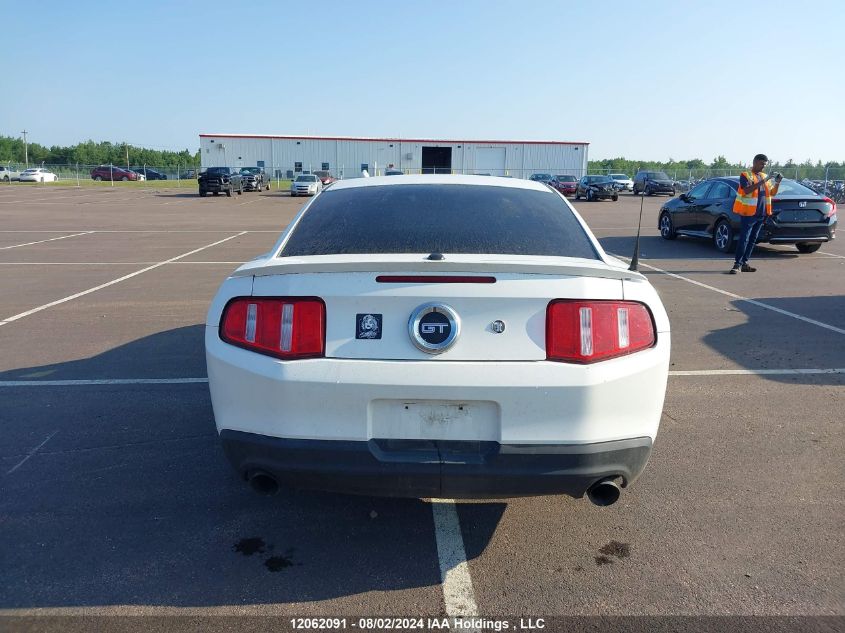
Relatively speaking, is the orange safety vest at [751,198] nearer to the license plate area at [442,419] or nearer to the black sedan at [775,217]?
the black sedan at [775,217]

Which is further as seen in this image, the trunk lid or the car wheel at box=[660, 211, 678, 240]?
the car wheel at box=[660, 211, 678, 240]

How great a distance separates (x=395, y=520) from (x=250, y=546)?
0.72 metres

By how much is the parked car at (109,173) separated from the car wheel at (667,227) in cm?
6771

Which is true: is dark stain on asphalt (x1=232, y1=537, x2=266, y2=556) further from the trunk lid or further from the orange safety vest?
the orange safety vest

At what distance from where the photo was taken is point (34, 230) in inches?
767

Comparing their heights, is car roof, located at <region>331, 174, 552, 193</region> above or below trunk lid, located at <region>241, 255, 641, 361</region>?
above

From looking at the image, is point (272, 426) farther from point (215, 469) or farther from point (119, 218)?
point (119, 218)

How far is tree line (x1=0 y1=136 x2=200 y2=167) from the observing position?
370 ft

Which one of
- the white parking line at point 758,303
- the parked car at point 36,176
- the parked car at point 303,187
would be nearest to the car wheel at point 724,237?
the white parking line at point 758,303

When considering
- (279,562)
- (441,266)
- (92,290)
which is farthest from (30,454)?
(92,290)

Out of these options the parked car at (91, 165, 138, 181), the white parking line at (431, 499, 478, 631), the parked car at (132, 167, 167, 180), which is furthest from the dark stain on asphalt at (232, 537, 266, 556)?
the parked car at (132, 167, 167, 180)

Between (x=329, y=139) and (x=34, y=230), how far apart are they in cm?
4995

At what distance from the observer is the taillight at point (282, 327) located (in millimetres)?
2838

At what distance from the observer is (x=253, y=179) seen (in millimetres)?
48688
